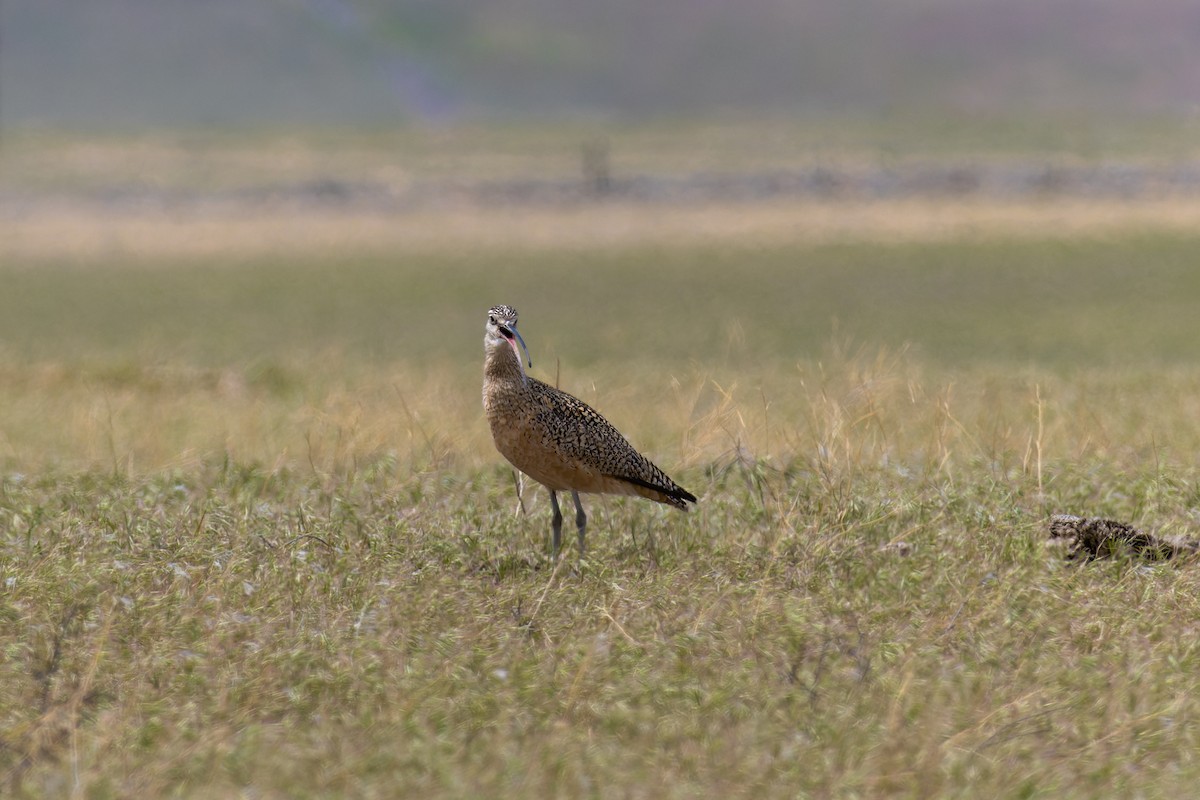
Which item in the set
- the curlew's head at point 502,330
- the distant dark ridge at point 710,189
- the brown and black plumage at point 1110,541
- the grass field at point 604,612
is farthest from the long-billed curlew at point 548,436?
the distant dark ridge at point 710,189

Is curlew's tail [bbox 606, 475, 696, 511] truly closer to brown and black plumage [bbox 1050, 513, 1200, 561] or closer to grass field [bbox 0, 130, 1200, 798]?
grass field [bbox 0, 130, 1200, 798]

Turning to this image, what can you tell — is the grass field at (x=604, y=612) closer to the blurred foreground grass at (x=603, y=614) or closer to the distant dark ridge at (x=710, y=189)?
the blurred foreground grass at (x=603, y=614)

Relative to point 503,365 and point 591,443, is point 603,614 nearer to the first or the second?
point 591,443

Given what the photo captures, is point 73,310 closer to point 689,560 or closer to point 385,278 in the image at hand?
point 385,278

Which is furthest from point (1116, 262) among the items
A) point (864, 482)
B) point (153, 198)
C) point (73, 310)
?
point (153, 198)

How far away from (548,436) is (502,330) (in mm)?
564

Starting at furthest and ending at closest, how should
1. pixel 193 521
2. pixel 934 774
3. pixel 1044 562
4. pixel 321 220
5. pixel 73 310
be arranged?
pixel 321 220 → pixel 73 310 → pixel 193 521 → pixel 1044 562 → pixel 934 774

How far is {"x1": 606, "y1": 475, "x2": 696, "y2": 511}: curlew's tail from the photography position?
8062mm

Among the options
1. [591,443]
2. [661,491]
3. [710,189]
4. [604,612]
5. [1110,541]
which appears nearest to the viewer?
[604,612]

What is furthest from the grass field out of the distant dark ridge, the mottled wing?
the distant dark ridge

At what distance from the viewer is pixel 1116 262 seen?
3912 cm

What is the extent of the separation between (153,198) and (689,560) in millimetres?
73239

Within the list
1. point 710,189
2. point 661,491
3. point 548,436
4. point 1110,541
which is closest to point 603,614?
point 548,436

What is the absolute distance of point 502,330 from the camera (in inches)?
302
